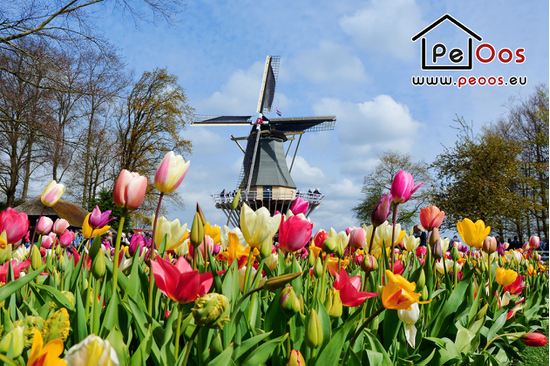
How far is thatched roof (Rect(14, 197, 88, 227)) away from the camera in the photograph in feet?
55.0

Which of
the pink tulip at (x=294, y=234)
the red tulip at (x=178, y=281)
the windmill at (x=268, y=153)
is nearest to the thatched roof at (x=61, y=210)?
the windmill at (x=268, y=153)

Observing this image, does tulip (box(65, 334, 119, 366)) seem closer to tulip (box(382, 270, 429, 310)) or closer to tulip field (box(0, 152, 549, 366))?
tulip field (box(0, 152, 549, 366))

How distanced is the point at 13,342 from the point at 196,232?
60 centimetres

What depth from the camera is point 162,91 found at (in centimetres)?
2070

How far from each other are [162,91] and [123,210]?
21.0 m

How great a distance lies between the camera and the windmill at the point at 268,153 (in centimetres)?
2650

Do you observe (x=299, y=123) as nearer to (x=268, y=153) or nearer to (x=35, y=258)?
(x=268, y=153)

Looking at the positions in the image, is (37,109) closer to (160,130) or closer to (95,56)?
(95,56)

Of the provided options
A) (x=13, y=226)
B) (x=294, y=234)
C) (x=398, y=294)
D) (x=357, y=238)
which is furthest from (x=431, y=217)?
(x=13, y=226)

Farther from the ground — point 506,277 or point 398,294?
point 398,294

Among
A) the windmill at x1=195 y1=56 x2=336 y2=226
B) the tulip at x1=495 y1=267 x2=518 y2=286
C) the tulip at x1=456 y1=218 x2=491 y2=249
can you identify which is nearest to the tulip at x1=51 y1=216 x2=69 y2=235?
the tulip at x1=456 y1=218 x2=491 y2=249

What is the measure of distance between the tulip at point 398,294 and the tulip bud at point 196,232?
60cm

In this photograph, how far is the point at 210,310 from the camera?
29.2 inches

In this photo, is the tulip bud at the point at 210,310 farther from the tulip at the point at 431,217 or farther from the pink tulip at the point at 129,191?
the tulip at the point at 431,217
